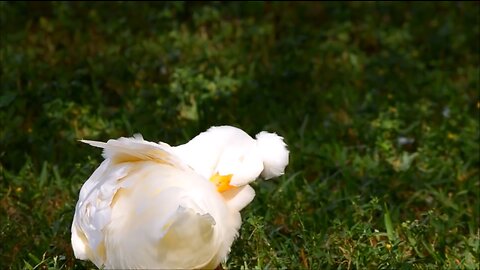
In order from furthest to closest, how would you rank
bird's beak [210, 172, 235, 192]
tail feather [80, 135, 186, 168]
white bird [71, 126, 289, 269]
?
bird's beak [210, 172, 235, 192]
tail feather [80, 135, 186, 168]
white bird [71, 126, 289, 269]

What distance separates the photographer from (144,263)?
2.65 meters

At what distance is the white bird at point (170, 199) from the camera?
261 cm

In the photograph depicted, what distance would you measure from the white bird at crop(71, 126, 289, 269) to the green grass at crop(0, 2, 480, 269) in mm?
502

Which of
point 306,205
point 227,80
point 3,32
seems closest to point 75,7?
point 3,32

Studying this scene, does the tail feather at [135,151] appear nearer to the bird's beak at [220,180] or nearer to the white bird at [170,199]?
the white bird at [170,199]

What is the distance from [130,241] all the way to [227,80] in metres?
2.75

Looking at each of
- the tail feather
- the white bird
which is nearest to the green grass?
the white bird

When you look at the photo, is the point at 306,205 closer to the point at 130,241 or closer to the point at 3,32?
the point at 130,241

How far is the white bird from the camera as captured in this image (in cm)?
261

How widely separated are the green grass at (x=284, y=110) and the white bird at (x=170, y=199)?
1.65ft

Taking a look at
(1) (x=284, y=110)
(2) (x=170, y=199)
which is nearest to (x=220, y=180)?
(2) (x=170, y=199)

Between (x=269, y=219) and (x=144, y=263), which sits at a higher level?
(x=144, y=263)

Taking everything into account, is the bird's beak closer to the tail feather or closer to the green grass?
the tail feather

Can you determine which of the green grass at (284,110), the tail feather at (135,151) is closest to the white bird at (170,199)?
the tail feather at (135,151)
